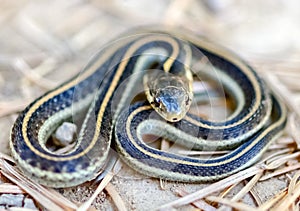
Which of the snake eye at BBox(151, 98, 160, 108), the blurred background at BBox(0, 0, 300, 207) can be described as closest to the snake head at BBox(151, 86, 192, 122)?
the snake eye at BBox(151, 98, 160, 108)

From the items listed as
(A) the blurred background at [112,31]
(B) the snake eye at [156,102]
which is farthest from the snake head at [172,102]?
(A) the blurred background at [112,31]

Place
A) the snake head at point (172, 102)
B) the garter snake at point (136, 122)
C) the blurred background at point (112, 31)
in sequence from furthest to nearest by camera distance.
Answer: the blurred background at point (112, 31) → the snake head at point (172, 102) → the garter snake at point (136, 122)

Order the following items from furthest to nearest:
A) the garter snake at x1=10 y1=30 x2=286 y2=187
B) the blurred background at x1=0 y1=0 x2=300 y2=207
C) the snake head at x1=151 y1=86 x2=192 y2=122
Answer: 1. the blurred background at x1=0 y1=0 x2=300 y2=207
2. the snake head at x1=151 y1=86 x2=192 y2=122
3. the garter snake at x1=10 y1=30 x2=286 y2=187

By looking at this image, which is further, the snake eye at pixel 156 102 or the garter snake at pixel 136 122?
the snake eye at pixel 156 102

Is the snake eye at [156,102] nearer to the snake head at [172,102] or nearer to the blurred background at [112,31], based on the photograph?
the snake head at [172,102]

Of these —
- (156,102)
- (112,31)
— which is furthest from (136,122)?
(112,31)

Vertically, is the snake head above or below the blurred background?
below

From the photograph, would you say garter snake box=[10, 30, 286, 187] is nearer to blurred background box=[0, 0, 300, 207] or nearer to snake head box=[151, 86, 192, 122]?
snake head box=[151, 86, 192, 122]
